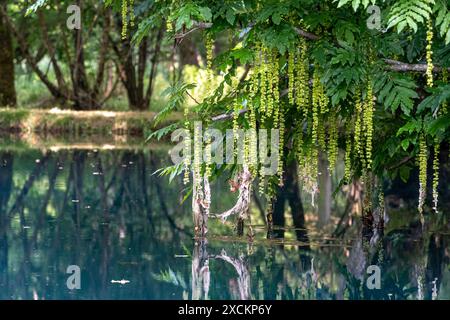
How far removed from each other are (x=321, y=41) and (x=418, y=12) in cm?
122

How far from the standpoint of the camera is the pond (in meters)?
7.03

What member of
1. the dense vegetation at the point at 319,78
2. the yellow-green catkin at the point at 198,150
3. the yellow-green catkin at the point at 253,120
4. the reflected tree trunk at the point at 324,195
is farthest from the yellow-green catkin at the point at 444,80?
the reflected tree trunk at the point at 324,195

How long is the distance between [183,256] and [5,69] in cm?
1381

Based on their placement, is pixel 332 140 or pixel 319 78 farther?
pixel 332 140

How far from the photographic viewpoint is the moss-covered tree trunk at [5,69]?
68.6 feet

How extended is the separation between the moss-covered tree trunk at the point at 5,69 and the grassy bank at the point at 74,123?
1.94 m

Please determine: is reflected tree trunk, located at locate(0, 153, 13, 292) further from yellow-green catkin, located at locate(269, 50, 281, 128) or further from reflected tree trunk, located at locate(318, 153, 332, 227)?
reflected tree trunk, located at locate(318, 153, 332, 227)

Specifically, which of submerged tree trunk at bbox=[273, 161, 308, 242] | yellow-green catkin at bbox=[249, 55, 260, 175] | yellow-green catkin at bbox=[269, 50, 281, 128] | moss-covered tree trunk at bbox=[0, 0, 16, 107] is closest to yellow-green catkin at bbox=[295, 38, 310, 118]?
yellow-green catkin at bbox=[269, 50, 281, 128]

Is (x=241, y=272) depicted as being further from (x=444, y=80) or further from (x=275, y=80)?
(x=444, y=80)

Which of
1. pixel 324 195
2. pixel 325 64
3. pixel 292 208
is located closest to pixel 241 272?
pixel 325 64

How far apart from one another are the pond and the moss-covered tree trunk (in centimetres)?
927

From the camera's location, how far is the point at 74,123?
1858 cm

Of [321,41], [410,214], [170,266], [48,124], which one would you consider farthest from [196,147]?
[48,124]
